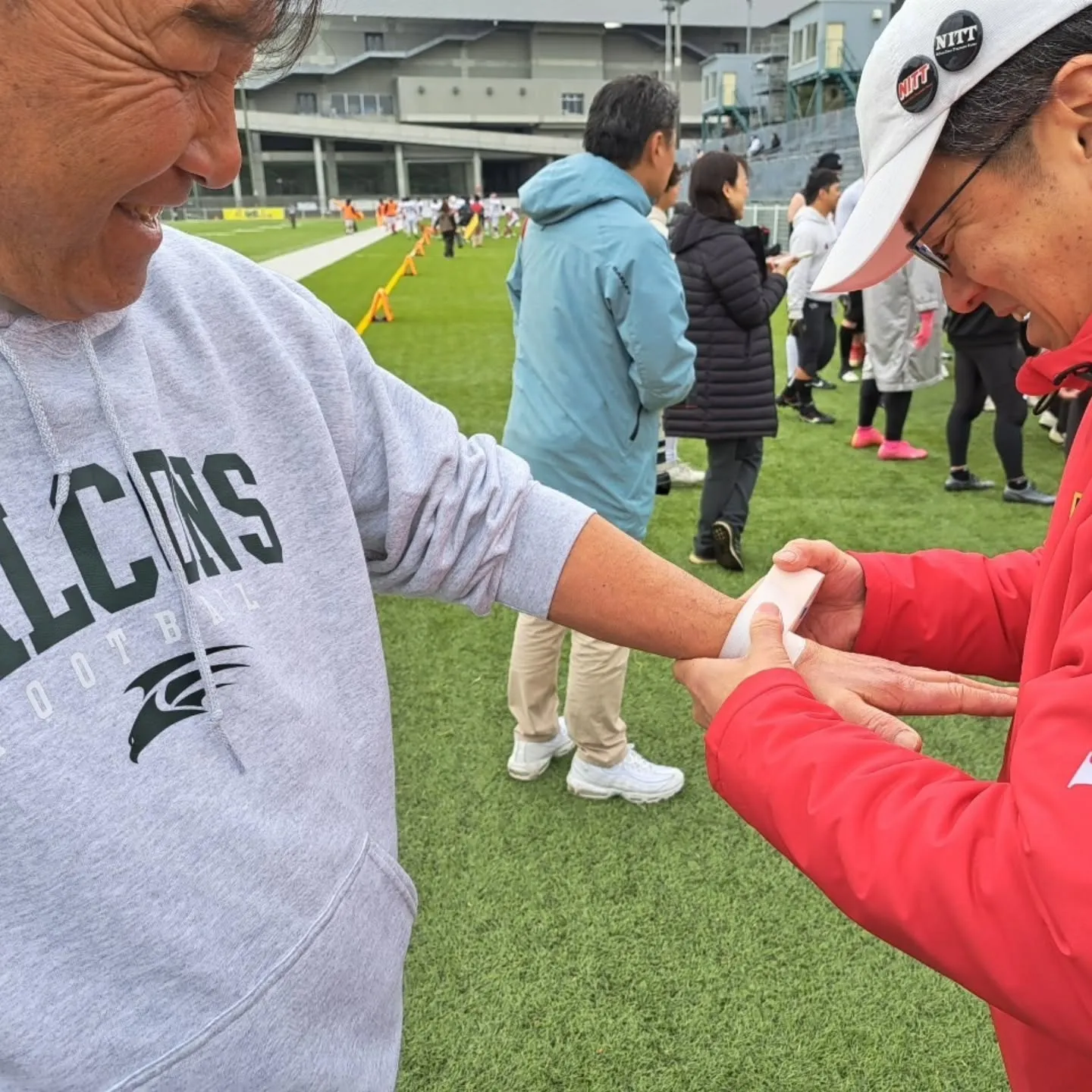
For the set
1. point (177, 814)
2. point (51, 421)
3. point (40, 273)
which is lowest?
point (177, 814)

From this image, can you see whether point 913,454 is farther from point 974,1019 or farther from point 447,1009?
point 447,1009

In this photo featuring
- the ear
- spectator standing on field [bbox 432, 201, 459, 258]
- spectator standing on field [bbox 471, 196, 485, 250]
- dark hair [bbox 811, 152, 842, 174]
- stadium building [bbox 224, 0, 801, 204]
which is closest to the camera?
the ear

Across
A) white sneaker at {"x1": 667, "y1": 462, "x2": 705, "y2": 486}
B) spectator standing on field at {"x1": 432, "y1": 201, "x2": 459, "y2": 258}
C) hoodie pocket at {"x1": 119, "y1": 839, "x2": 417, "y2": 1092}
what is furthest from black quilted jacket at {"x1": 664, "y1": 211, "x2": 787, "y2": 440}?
spectator standing on field at {"x1": 432, "y1": 201, "x2": 459, "y2": 258}

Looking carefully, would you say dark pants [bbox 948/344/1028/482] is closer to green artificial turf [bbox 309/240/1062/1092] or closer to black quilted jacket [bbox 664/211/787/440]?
black quilted jacket [bbox 664/211/787/440]

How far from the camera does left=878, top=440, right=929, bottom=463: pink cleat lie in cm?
722

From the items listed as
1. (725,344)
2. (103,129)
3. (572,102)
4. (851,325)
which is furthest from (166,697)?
(572,102)

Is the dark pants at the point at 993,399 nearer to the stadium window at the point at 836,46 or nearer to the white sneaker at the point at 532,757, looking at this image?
the white sneaker at the point at 532,757

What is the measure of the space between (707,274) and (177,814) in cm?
439

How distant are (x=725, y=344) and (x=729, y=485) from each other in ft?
2.63

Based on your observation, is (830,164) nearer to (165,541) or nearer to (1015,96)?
(1015,96)

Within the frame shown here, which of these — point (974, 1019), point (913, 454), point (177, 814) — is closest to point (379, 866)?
point (177, 814)

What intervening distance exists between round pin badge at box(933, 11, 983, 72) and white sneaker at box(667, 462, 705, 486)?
5.53m

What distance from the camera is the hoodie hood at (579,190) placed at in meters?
3.29

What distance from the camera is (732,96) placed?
52.0 meters
